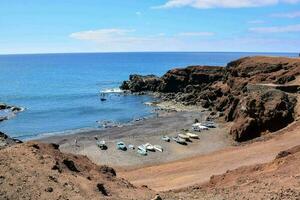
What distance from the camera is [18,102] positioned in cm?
10588

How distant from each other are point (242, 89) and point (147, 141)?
2498 cm

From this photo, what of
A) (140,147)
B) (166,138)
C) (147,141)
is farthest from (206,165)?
(147,141)

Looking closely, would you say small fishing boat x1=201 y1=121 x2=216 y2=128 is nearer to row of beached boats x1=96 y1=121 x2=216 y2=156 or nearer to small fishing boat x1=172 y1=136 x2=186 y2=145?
row of beached boats x1=96 y1=121 x2=216 y2=156

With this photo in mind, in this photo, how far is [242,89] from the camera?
76562mm

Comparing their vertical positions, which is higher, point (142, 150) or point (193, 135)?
point (193, 135)

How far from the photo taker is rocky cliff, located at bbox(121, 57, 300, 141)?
181 feet

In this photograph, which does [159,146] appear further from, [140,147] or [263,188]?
[263,188]

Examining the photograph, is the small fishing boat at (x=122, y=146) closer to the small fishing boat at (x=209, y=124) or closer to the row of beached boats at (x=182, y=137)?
the row of beached boats at (x=182, y=137)

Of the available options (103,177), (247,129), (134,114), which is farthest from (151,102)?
(103,177)

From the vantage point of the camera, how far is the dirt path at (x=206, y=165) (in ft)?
124

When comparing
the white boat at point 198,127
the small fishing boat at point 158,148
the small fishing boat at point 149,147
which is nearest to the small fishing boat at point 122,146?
the small fishing boat at point 149,147

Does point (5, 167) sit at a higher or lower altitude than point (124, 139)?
higher

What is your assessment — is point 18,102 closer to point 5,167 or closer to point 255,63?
point 255,63

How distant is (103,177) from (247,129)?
32508 mm
